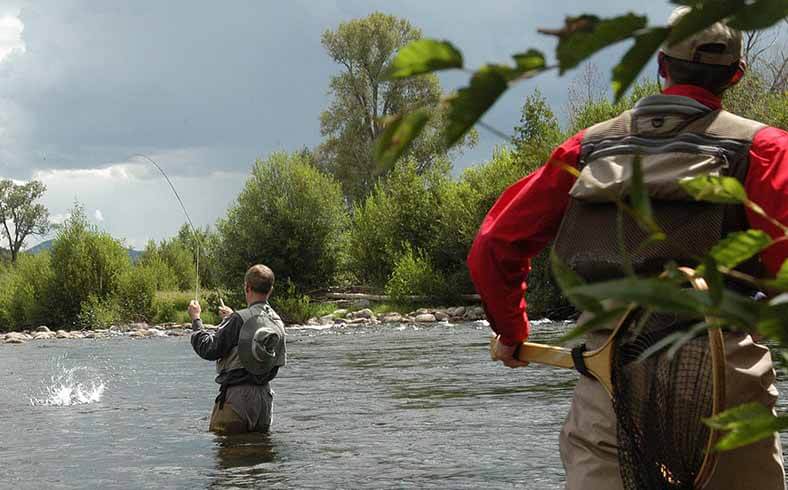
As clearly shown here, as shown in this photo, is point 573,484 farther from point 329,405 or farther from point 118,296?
point 118,296

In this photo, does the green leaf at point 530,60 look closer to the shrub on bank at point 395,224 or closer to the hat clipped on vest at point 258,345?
the hat clipped on vest at point 258,345

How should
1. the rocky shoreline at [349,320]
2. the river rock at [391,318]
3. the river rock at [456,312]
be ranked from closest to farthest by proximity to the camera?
the rocky shoreline at [349,320] < the river rock at [391,318] < the river rock at [456,312]

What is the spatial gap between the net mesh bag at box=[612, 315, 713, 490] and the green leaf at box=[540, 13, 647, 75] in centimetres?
190

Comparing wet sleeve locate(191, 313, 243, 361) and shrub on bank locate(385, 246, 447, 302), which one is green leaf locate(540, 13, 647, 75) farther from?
shrub on bank locate(385, 246, 447, 302)

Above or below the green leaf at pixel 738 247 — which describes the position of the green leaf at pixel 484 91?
above

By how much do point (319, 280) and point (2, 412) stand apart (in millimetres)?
35578

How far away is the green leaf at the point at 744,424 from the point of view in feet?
2.68

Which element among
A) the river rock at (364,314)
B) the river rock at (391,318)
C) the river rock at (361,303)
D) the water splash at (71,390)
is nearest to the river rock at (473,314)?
the river rock at (391,318)

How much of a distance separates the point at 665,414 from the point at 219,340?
707cm

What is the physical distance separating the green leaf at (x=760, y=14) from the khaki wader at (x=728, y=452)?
200 centimetres

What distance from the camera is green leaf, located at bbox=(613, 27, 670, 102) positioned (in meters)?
0.77

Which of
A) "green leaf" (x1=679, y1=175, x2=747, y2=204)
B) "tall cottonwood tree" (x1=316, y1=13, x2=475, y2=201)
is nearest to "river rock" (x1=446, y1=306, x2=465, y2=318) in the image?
"tall cottonwood tree" (x1=316, y1=13, x2=475, y2=201)

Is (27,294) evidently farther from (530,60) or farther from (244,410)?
(530,60)

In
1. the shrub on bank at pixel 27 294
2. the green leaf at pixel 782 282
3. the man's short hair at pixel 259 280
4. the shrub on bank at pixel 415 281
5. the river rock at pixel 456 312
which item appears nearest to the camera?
the green leaf at pixel 782 282
